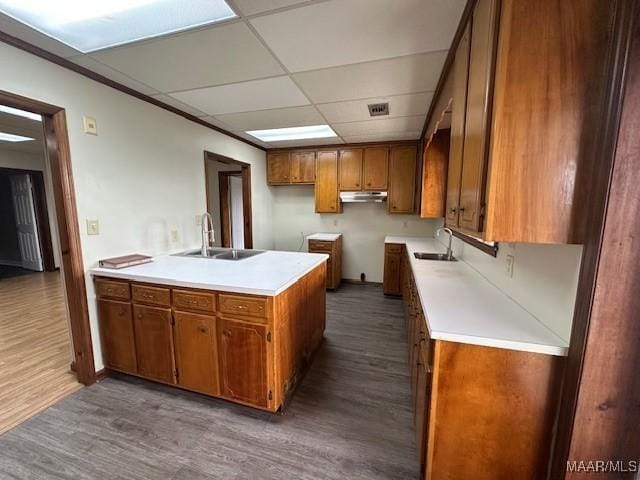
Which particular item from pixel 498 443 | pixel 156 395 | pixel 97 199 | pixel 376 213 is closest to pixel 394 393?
pixel 498 443

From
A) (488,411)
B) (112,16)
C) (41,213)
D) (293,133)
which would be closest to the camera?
(488,411)

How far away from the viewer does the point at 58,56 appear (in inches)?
69.2

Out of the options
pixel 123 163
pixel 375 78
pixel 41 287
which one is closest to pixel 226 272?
pixel 123 163

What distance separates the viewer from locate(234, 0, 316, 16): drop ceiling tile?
4.20 ft

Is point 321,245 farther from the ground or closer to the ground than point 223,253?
closer to the ground

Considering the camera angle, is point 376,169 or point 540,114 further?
point 376,169

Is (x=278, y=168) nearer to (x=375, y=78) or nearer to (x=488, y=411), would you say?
(x=375, y=78)

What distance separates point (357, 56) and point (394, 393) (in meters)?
2.40

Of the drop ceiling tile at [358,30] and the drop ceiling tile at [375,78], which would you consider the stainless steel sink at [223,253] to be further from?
the drop ceiling tile at [358,30]

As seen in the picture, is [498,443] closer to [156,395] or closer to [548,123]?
[548,123]

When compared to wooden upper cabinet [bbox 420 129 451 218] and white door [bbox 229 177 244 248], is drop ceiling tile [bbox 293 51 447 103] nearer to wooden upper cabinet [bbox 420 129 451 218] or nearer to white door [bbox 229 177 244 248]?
wooden upper cabinet [bbox 420 129 451 218]

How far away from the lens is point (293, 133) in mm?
3732

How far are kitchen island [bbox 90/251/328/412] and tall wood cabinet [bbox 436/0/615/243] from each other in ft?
3.97

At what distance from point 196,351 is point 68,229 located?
1.27m
